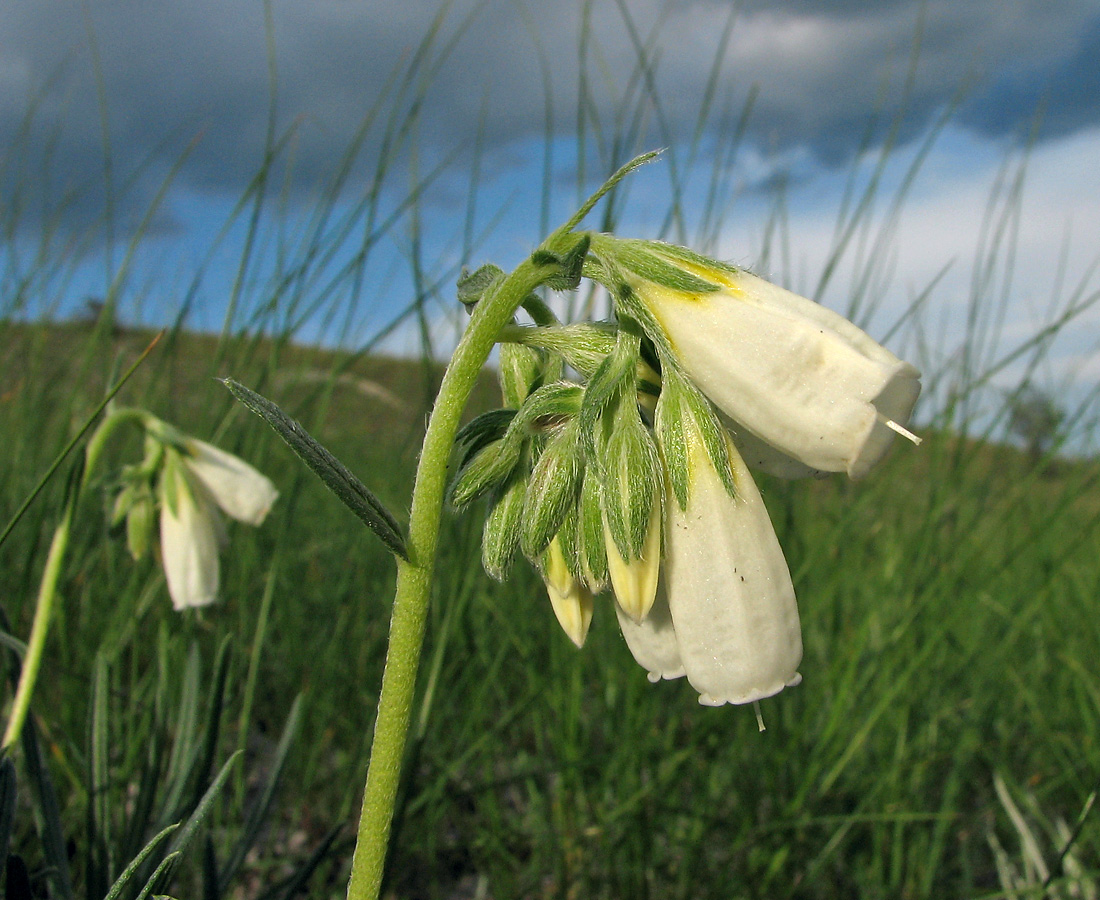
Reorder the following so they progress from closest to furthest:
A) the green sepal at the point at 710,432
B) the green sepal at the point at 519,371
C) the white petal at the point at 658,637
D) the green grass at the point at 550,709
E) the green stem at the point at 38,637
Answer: the green sepal at the point at 710,432 < the white petal at the point at 658,637 < the green sepal at the point at 519,371 < the green stem at the point at 38,637 < the green grass at the point at 550,709

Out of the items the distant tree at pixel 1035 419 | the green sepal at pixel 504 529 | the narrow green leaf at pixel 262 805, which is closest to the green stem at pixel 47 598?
the narrow green leaf at pixel 262 805

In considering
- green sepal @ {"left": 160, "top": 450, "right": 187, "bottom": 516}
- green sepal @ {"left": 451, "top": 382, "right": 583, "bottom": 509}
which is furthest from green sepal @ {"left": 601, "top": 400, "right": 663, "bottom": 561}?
green sepal @ {"left": 160, "top": 450, "right": 187, "bottom": 516}

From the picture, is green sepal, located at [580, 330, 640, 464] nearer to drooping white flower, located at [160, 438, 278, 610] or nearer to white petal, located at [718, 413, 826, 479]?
white petal, located at [718, 413, 826, 479]

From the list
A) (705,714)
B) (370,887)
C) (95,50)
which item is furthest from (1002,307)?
(95,50)

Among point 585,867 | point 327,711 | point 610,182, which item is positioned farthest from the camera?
point 327,711

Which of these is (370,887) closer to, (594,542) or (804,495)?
(594,542)

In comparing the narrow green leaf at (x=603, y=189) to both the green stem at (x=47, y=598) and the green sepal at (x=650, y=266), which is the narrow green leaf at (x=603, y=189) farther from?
the green stem at (x=47, y=598)
